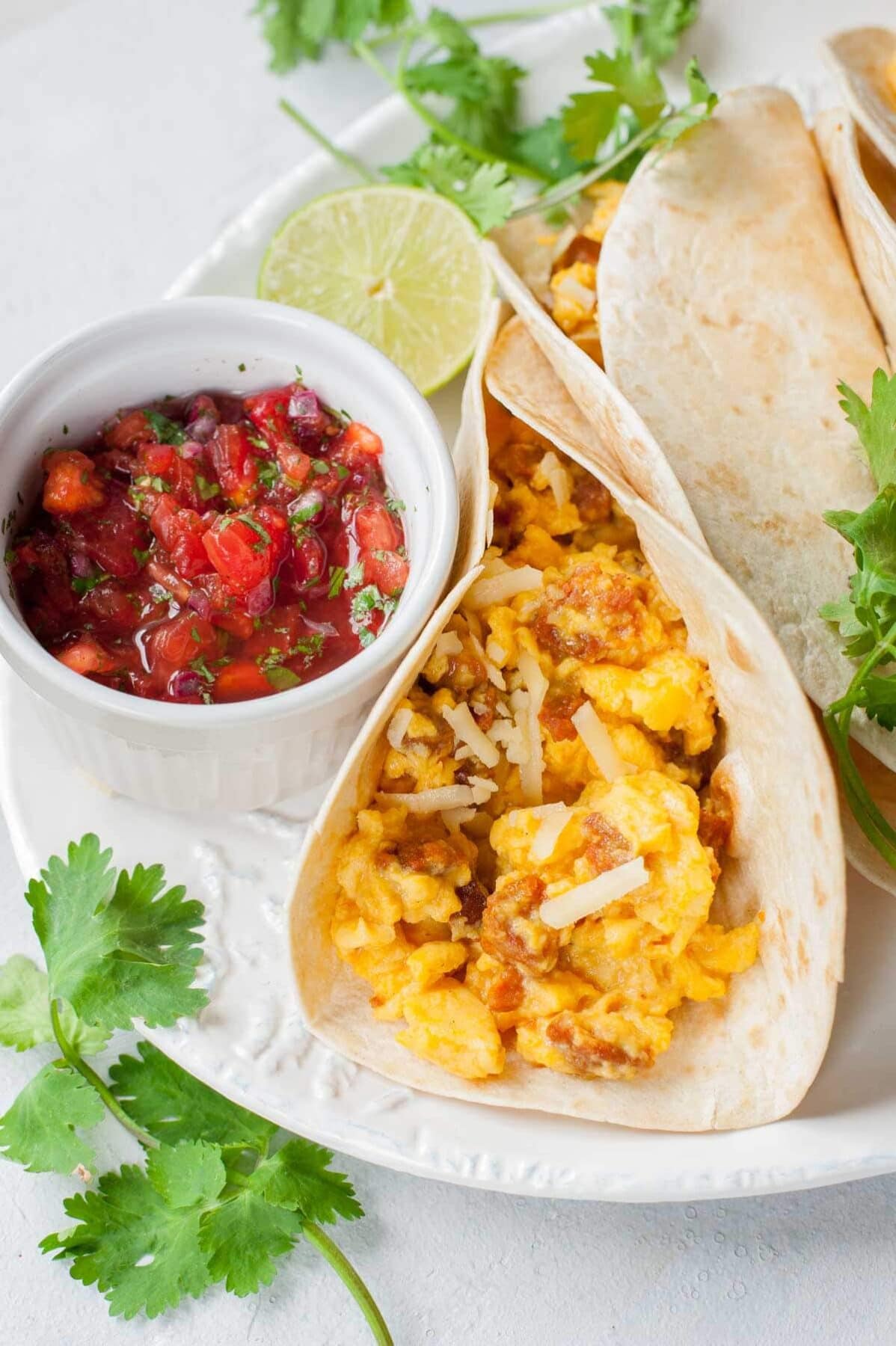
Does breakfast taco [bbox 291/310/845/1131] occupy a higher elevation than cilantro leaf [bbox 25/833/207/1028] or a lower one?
lower

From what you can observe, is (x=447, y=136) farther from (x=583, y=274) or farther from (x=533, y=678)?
(x=533, y=678)

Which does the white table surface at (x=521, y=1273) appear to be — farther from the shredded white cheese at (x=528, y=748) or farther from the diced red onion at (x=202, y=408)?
the diced red onion at (x=202, y=408)

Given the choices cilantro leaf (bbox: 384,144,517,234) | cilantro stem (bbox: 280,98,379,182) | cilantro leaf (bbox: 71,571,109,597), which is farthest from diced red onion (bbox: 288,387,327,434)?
cilantro stem (bbox: 280,98,379,182)

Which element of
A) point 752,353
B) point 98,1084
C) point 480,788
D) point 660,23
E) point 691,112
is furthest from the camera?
point 660,23

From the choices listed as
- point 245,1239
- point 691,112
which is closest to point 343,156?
point 691,112

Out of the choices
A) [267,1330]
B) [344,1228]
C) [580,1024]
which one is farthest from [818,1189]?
[267,1330]

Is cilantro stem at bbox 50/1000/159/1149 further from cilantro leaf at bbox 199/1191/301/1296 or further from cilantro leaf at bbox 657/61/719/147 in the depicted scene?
cilantro leaf at bbox 657/61/719/147

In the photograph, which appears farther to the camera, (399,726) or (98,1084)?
(98,1084)

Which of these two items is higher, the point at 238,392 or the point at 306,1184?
the point at 238,392
